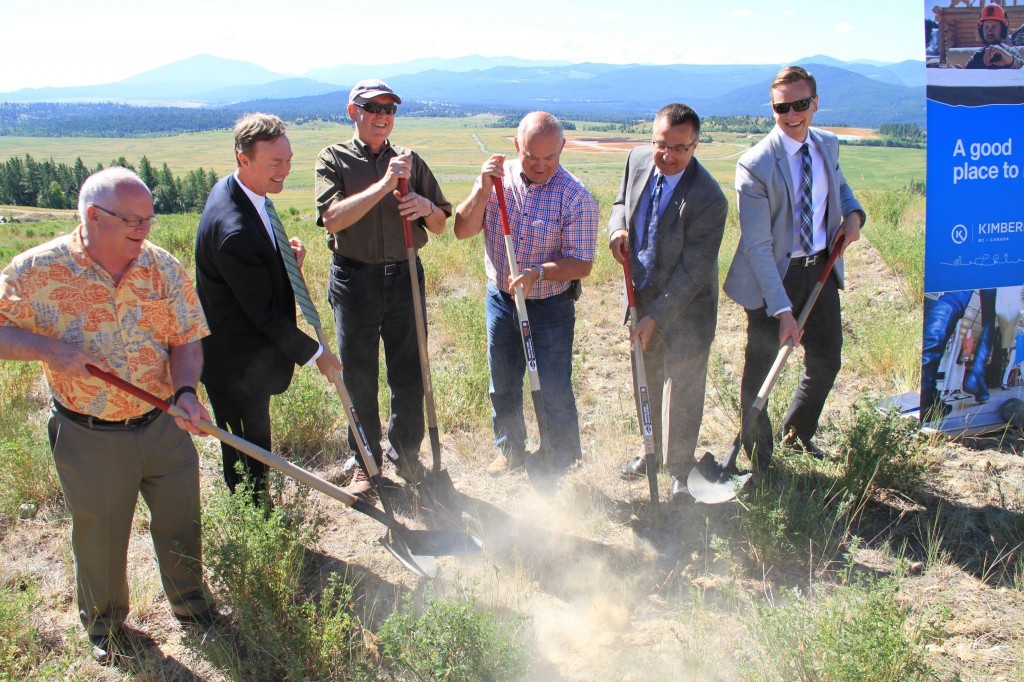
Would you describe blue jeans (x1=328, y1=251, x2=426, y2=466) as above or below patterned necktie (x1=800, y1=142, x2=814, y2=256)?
below

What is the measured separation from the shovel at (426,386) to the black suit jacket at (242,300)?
2.25 ft

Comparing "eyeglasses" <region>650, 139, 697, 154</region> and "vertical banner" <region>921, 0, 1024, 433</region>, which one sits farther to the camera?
"vertical banner" <region>921, 0, 1024, 433</region>

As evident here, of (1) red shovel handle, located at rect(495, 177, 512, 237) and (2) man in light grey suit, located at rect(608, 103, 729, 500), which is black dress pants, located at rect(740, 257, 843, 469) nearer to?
(2) man in light grey suit, located at rect(608, 103, 729, 500)

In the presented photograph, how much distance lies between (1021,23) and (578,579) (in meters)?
4.37

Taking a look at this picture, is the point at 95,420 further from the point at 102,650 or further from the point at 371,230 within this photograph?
the point at 371,230

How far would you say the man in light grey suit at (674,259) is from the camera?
358 cm

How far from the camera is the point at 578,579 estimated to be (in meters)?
3.50

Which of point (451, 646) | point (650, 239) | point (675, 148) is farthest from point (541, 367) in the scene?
point (451, 646)

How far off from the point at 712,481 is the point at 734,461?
178mm

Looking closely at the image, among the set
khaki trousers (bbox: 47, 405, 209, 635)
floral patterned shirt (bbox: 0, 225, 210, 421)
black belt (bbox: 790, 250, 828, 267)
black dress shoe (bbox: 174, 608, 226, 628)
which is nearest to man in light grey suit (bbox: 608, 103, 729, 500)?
black belt (bbox: 790, 250, 828, 267)

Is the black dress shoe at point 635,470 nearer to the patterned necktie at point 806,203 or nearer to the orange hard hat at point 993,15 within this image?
the patterned necktie at point 806,203

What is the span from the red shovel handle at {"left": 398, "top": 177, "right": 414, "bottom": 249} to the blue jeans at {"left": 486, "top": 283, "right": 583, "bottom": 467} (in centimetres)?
64

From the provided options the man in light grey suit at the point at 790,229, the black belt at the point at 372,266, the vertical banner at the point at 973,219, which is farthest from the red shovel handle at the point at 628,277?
the vertical banner at the point at 973,219

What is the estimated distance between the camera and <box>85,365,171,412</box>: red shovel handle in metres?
2.56
